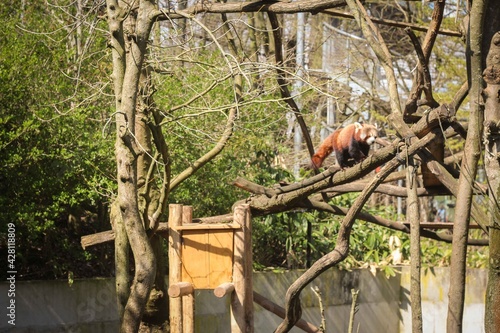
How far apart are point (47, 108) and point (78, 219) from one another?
223 centimetres

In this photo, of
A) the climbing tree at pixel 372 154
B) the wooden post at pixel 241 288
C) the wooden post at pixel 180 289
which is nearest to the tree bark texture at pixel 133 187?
the climbing tree at pixel 372 154

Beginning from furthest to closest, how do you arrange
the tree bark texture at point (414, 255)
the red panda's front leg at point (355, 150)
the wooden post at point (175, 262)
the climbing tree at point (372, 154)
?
the red panda's front leg at point (355, 150) < the wooden post at point (175, 262) < the climbing tree at point (372, 154) < the tree bark texture at point (414, 255)

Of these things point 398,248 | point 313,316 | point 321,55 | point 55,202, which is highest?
point 321,55

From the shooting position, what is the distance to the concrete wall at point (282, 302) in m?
8.83

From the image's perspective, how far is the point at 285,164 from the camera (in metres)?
13.0

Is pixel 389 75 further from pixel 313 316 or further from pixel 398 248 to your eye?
pixel 398 248

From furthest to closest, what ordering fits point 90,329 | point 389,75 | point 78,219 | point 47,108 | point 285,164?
point 285,164
point 78,219
point 90,329
point 47,108
point 389,75

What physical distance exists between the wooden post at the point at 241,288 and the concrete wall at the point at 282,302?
258 cm

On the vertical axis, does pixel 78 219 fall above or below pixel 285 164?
below

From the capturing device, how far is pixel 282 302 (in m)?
10.4

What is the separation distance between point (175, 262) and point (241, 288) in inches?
25.2

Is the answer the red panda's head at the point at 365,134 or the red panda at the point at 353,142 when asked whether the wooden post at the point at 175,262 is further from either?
the red panda's head at the point at 365,134

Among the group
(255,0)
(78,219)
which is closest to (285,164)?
(78,219)

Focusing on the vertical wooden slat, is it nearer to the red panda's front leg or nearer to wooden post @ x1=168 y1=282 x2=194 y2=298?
wooden post @ x1=168 y1=282 x2=194 y2=298
